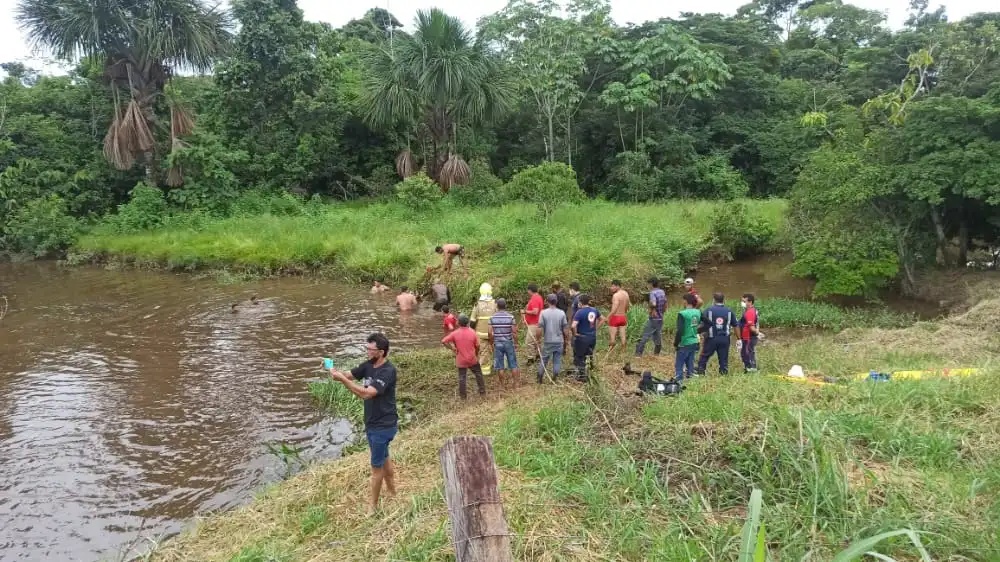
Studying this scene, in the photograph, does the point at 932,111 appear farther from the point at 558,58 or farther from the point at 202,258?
the point at 202,258

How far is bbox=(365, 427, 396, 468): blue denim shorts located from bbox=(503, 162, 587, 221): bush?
14955mm

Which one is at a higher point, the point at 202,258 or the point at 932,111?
the point at 932,111

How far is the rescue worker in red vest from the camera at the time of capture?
29.1 feet

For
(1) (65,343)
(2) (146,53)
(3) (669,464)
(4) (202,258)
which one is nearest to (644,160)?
(4) (202,258)

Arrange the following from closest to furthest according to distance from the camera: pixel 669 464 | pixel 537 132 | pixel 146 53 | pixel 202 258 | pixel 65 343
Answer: pixel 669 464 → pixel 65 343 → pixel 202 258 → pixel 146 53 → pixel 537 132

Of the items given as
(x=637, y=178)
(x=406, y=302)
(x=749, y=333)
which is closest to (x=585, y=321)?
(x=749, y=333)

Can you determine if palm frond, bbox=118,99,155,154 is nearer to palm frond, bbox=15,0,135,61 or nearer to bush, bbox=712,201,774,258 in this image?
palm frond, bbox=15,0,135,61

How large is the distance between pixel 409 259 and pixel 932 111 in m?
13.1

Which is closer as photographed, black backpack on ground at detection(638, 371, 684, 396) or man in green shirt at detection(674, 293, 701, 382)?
black backpack on ground at detection(638, 371, 684, 396)

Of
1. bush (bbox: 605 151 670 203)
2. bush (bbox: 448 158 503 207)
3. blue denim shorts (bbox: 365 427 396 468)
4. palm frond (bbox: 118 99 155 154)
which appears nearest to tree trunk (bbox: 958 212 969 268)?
bush (bbox: 605 151 670 203)

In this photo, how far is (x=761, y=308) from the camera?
14.0 meters

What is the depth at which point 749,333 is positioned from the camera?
9445mm

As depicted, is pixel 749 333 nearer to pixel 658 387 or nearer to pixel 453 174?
pixel 658 387

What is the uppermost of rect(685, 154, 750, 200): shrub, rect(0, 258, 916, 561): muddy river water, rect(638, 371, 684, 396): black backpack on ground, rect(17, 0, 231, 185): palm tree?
rect(17, 0, 231, 185): palm tree
